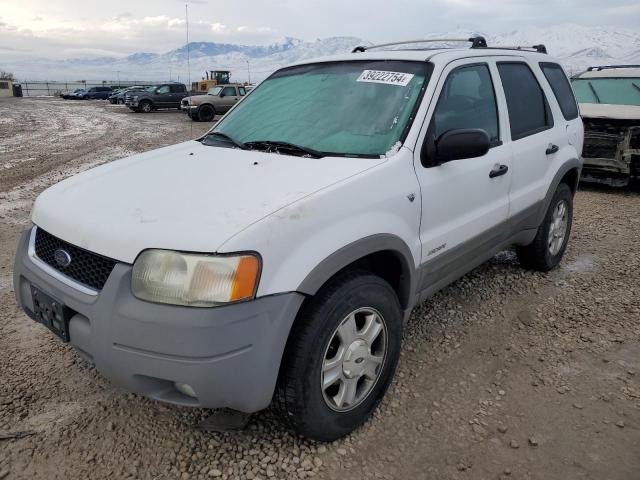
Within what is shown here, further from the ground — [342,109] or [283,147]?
[342,109]

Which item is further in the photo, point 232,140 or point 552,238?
point 552,238

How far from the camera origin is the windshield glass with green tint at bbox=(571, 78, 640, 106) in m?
8.38

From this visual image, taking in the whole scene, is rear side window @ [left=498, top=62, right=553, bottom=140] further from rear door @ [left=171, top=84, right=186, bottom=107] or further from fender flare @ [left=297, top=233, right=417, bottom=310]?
rear door @ [left=171, top=84, right=186, bottom=107]

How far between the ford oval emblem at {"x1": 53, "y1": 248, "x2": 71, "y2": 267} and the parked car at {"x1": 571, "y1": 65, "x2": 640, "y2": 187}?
755cm

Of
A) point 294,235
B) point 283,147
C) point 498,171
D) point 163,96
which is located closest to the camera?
point 294,235

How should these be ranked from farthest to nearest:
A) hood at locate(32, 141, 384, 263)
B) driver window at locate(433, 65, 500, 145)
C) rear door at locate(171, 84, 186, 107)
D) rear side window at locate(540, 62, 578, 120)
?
rear door at locate(171, 84, 186, 107), rear side window at locate(540, 62, 578, 120), driver window at locate(433, 65, 500, 145), hood at locate(32, 141, 384, 263)

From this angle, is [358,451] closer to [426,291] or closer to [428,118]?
[426,291]

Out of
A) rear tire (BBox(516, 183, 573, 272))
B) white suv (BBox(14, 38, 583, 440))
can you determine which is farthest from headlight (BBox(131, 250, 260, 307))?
rear tire (BBox(516, 183, 573, 272))

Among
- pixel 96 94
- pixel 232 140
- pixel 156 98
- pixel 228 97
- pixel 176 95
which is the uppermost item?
pixel 232 140

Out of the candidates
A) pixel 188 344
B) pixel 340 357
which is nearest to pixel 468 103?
pixel 340 357

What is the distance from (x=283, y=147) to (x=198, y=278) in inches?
44.3

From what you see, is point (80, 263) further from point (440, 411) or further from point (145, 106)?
point (145, 106)

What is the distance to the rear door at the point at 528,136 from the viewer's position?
353cm

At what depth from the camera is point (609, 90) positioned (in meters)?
8.66
